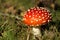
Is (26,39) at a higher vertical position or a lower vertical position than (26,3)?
lower

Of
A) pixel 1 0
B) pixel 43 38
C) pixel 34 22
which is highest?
pixel 1 0

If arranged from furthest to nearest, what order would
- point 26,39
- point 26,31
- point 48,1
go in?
point 48,1
point 26,31
point 26,39

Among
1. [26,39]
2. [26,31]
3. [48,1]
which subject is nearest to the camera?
[26,39]

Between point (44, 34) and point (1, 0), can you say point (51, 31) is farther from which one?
point (1, 0)

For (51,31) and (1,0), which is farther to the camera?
(1,0)

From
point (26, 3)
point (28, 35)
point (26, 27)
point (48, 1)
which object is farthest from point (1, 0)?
point (28, 35)

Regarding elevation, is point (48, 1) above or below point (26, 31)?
above

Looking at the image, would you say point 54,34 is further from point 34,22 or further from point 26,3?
point 26,3

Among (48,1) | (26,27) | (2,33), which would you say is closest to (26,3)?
(48,1)

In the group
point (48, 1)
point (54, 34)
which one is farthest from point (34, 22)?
point (48, 1)

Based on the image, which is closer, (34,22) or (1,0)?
(34,22)
